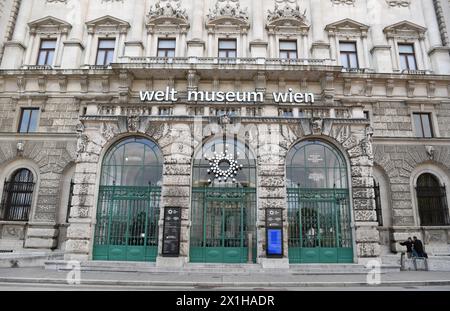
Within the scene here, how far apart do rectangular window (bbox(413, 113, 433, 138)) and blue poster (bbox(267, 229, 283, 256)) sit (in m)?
14.4

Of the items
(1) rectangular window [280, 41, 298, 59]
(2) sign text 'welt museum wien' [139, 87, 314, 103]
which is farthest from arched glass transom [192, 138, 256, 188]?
(1) rectangular window [280, 41, 298, 59]

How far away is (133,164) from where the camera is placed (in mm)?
18031

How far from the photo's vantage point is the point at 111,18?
26516 mm

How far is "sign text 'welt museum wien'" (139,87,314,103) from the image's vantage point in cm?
2188

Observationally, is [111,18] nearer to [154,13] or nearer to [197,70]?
[154,13]

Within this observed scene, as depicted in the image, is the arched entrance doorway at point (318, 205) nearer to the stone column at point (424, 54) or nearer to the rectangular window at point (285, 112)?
the rectangular window at point (285, 112)

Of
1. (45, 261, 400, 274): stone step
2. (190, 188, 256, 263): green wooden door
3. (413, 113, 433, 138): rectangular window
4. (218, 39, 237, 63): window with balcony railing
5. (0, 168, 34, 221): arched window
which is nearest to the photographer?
(45, 261, 400, 274): stone step

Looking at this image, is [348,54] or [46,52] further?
[46,52]

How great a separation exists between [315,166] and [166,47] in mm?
15586

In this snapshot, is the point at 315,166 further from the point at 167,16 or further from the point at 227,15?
the point at 167,16

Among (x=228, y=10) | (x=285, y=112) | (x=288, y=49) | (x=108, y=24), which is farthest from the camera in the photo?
(x=228, y=10)

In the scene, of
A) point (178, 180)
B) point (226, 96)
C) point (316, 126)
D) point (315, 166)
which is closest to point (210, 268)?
point (178, 180)

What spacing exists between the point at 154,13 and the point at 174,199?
17.1 m

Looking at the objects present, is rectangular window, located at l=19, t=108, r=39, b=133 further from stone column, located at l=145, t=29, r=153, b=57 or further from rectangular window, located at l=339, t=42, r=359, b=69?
rectangular window, located at l=339, t=42, r=359, b=69
